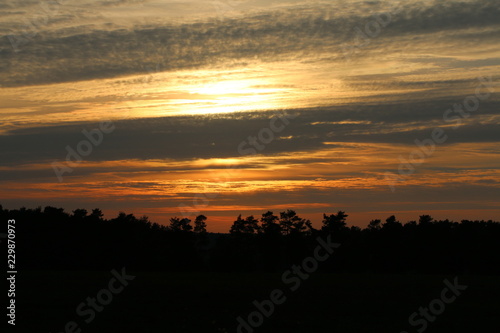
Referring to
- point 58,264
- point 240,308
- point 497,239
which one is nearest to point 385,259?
point 497,239

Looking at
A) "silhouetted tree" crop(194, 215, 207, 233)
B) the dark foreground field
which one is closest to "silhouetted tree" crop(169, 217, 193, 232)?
"silhouetted tree" crop(194, 215, 207, 233)

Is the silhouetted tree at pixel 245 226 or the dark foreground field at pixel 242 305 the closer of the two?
the dark foreground field at pixel 242 305

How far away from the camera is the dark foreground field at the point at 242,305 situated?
67.3 ft

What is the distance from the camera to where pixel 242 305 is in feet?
81.5

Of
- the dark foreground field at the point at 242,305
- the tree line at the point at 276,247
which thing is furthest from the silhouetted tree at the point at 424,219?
the dark foreground field at the point at 242,305

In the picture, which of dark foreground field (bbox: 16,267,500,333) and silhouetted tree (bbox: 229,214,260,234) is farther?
silhouetted tree (bbox: 229,214,260,234)

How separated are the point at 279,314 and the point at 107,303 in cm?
760

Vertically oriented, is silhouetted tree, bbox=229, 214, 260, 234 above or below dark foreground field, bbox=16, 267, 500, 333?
above

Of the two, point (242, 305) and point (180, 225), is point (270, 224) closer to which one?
point (180, 225)

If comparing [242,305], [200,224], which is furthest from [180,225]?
[242,305]

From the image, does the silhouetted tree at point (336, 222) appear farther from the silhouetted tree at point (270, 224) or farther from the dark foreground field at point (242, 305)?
the dark foreground field at point (242, 305)

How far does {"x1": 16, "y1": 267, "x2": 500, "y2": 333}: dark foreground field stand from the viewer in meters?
20.5

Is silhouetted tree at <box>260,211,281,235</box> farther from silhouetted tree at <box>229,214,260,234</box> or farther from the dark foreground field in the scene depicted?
the dark foreground field

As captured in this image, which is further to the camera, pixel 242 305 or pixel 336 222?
pixel 336 222
